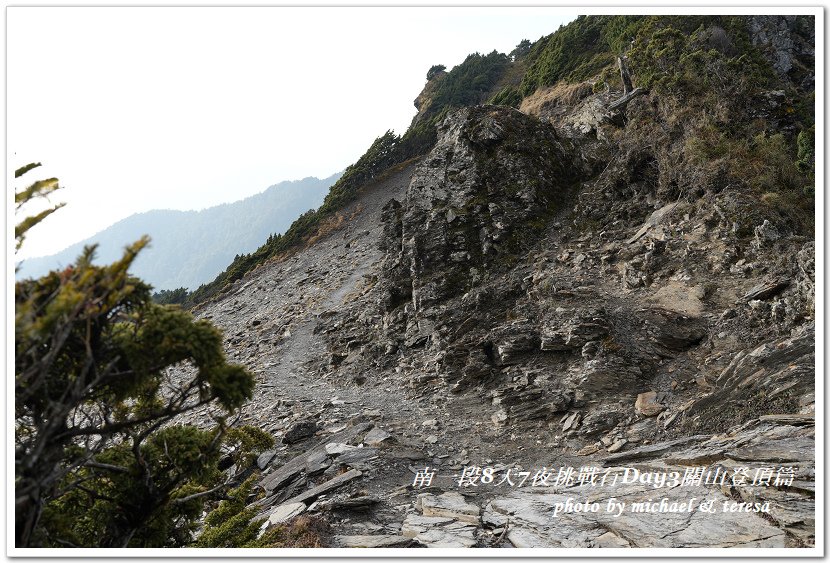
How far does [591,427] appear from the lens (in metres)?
13.6

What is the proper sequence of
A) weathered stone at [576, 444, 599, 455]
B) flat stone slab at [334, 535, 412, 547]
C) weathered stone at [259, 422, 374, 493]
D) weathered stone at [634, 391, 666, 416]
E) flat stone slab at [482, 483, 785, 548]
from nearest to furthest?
1. flat stone slab at [482, 483, 785, 548]
2. flat stone slab at [334, 535, 412, 547]
3. weathered stone at [576, 444, 599, 455]
4. weathered stone at [634, 391, 666, 416]
5. weathered stone at [259, 422, 374, 493]

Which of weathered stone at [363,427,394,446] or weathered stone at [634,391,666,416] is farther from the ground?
weathered stone at [363,427,394,446]

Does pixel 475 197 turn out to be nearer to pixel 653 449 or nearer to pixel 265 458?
pixel 265 458

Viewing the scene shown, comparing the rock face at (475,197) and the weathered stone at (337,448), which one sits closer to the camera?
the weathered stone at (337,448)

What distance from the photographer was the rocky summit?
9.35 metres

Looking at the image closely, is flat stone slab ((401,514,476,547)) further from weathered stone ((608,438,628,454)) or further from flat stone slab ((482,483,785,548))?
weathered stone ((608,438,628,454))

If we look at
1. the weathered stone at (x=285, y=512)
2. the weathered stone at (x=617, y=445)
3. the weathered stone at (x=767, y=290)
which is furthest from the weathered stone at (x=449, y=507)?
the weathered stone at (x=767, y=290)

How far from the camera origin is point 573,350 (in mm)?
16281

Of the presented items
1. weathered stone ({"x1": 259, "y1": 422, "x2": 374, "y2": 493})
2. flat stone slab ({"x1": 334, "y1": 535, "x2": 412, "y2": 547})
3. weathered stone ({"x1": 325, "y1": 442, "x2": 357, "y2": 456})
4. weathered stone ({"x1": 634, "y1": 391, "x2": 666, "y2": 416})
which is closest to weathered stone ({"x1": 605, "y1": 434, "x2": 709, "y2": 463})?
weathered stone ({"x1": 634, "y1": 391, "x2": 666, "y2": 416})

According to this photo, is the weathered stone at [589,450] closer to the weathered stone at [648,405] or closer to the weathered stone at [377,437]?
the weathered stone at [648,405]

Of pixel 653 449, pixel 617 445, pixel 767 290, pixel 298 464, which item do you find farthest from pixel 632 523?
pixel 767 290

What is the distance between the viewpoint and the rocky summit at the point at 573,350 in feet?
30.7

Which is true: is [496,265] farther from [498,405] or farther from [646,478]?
[646,478]

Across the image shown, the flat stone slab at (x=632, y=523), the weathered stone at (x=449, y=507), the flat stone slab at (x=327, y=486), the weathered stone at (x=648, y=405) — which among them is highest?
the flat stone slab at (x=327, y=486)
